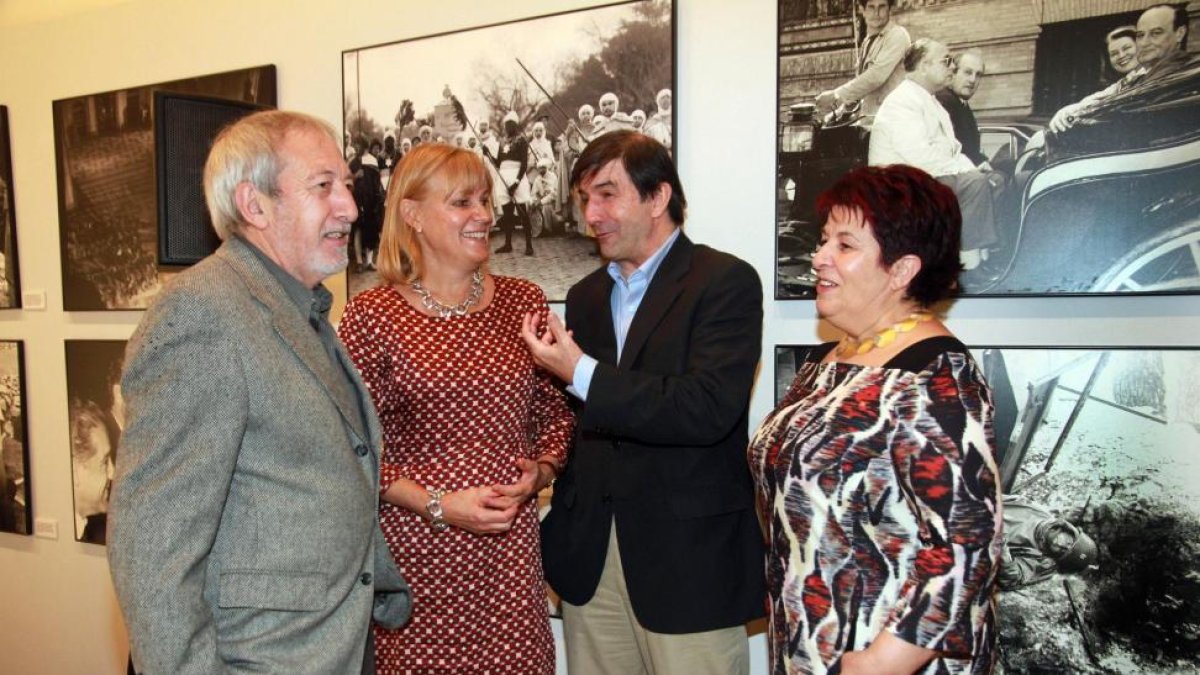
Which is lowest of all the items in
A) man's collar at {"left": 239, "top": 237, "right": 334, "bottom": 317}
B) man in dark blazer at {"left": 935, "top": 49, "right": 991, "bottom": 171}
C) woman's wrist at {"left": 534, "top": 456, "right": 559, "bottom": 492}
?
woman's wrist at {"left": 534, "top": 456, "right": 559, "bottom": 492}

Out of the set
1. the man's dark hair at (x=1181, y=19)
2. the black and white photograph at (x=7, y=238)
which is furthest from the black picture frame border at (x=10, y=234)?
the man's dark hair at (x=1181, y=19)

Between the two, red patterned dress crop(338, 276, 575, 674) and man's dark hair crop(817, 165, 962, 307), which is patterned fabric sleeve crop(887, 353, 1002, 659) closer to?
man's dark hair crop(817, 165, 962, 307)

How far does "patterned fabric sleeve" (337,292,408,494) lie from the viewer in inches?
84.2

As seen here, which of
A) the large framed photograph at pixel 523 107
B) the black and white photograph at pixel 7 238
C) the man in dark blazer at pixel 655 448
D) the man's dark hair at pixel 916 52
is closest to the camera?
the man in dark blazer at pixel 655 448

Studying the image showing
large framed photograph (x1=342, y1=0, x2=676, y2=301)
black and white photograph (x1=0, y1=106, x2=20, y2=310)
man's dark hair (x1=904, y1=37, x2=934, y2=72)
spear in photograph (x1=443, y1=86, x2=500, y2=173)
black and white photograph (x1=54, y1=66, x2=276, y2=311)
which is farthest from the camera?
black and white photograph (x1=0, y1=106, x2=20, y2=310)

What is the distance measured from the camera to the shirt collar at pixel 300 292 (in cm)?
158

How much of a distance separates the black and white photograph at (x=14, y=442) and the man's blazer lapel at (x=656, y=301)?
3.38 m

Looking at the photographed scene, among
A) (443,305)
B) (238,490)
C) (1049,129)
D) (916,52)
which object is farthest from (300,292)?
(1049,129)

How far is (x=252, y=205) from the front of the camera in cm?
158

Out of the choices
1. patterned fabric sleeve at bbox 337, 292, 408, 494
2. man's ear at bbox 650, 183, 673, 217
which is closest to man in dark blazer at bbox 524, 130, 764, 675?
man's ear at bbox 650, 183, 673, 217

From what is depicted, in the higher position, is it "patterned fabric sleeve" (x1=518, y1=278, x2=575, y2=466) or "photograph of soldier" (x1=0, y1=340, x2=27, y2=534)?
"patterned fabric sleeve" (x1=518, y1=278, x2=575, y2=466)

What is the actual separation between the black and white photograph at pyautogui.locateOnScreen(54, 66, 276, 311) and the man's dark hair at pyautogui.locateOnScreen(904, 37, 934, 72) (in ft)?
8.47

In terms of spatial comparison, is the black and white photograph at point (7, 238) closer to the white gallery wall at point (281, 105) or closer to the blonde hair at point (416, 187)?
the white gallery wall at point (281, 105)

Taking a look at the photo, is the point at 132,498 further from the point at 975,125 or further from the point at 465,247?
the point at 975,125
